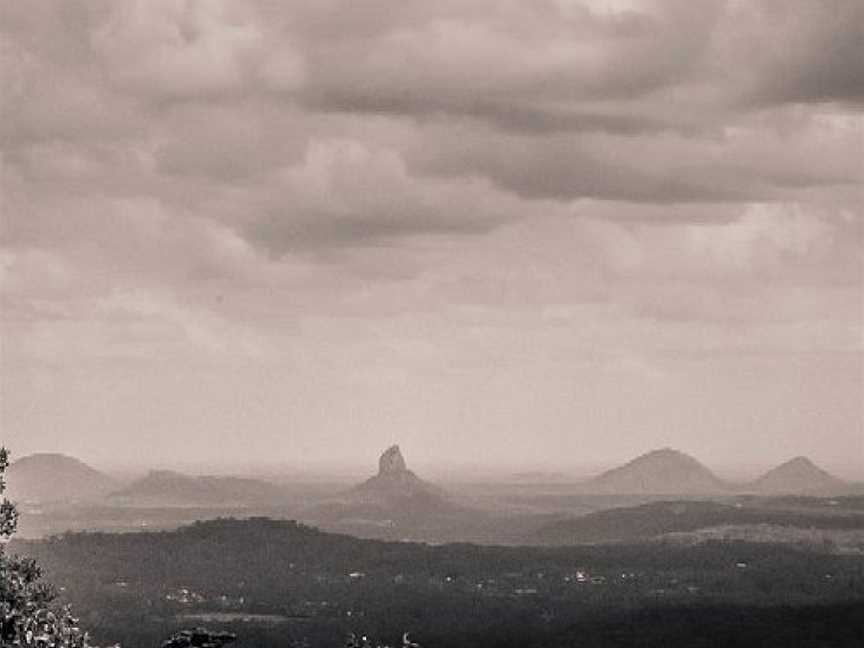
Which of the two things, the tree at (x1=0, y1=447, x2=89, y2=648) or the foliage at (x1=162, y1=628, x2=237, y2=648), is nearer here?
the foliage at (x1=162, y1=628, x2=237, y2=648)

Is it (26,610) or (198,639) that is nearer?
(198,639)

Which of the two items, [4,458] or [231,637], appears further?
[4,458]

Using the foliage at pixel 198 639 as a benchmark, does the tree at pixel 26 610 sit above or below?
above

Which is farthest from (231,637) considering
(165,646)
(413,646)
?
(413,646)

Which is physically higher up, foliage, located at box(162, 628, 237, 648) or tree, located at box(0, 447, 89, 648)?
tree, located at box(0, 447, 89, 648)

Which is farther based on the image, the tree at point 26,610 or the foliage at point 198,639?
the tree at point 26,610

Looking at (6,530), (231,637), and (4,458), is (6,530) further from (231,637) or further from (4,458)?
(231,637)

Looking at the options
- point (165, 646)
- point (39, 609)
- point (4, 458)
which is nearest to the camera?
point (165, 646)

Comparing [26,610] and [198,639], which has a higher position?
[26,610]
